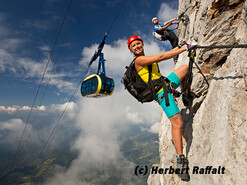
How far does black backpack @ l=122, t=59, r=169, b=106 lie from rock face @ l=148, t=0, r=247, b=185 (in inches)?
74.7

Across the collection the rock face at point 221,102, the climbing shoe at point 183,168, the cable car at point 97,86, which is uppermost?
the cable car at point 97,86

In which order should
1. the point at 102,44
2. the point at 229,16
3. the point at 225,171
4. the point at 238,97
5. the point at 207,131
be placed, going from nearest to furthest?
the point at 225,171
the point at 238,97
the point at 207,131
the point at 229,16
the point at 102,44

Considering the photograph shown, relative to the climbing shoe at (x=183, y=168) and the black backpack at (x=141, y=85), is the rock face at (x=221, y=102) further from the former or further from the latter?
the black backpack at (x=141, y=85)

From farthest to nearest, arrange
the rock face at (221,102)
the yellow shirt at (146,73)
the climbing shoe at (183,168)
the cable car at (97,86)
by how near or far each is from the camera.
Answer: the cable car at (97,86) < the climbing shoe at (183,168) < the yellow shirt at (146,73) < the rock face at (221,102)

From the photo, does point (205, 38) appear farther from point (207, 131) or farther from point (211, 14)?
point (207, 131)

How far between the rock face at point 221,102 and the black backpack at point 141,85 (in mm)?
1898

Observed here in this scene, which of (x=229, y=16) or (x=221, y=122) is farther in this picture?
(x=229, y=16)

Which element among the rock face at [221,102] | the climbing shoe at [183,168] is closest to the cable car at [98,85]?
the rock face at [221,102]

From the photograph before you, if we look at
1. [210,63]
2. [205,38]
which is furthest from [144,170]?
[205,38]

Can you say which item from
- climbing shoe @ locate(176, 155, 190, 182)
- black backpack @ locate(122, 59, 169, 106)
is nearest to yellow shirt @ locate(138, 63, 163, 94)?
black backpack @ locate(122, 59, 169, 106)

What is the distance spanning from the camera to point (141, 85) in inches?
206

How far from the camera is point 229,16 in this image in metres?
5.82

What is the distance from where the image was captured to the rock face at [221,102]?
3.64m

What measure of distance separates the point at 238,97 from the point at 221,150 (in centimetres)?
163
